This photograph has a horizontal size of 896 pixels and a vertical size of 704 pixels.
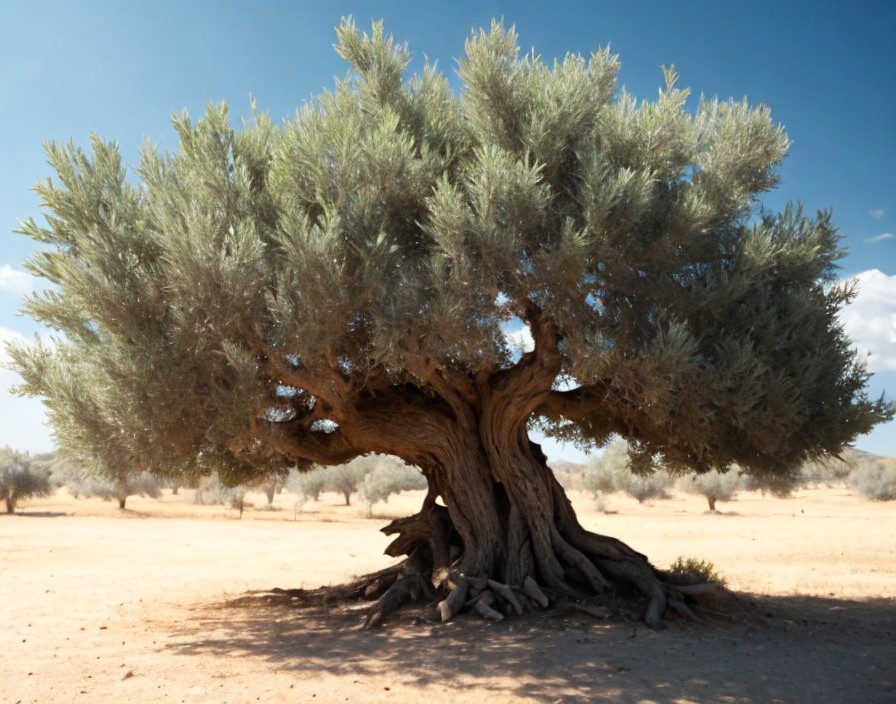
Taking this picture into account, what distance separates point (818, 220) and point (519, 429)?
5944 mm

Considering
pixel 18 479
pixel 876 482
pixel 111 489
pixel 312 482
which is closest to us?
pixel 18 479

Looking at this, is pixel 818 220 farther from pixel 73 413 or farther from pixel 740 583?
pixel 73 413

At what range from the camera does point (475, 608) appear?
1077 centimetres

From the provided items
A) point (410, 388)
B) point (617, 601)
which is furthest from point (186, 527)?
point (617, 601)

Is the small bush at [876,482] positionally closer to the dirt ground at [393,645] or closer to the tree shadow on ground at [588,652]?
the dirt ground at [393,645]

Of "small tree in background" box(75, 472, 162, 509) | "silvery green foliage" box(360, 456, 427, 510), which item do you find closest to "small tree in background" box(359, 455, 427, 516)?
"silvery green foliage" box(360, 456, 427, 510)

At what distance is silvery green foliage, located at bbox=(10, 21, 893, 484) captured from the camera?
29.6 ft

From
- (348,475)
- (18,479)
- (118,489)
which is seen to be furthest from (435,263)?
(348,475)

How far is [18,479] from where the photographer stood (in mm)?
38250

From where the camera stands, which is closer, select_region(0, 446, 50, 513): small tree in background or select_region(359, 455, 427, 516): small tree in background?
select_region(0, 446, 50, 513): small tree in background

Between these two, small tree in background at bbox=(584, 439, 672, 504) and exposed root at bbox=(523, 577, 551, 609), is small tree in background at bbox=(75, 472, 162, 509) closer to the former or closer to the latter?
small tree in background at bbox=(584, 439, 672, 504)

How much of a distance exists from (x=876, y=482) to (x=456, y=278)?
5477 centimetres

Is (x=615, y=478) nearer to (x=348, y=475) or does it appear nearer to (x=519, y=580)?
(x=348, y=475)

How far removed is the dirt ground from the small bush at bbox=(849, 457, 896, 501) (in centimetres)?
3682
